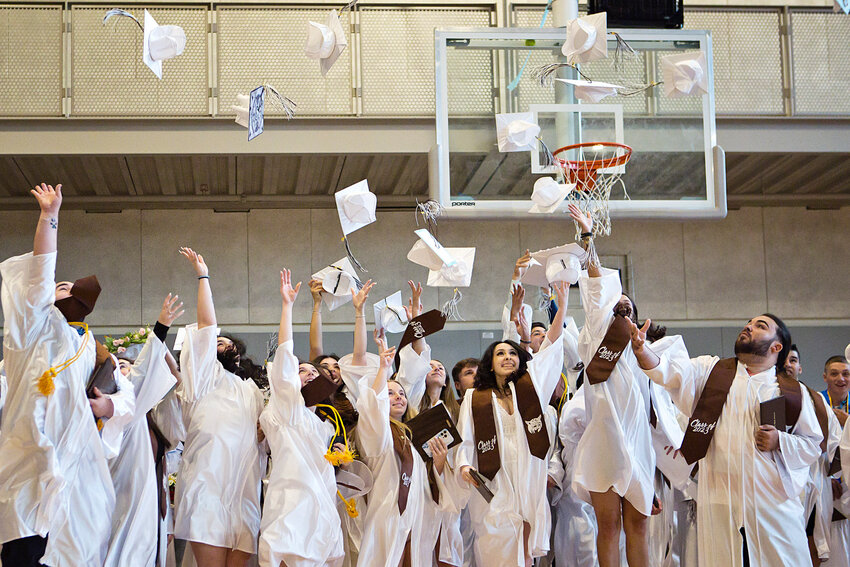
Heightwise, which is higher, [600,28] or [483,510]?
[600,28]

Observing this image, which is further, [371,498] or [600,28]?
[600,28]

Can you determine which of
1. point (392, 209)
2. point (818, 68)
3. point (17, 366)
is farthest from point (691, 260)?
point (17, 366)

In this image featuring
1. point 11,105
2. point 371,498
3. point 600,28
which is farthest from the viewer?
point 11,105

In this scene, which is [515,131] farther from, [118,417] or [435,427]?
[118,417]

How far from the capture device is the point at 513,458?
5309 millimetres

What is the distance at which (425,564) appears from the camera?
5289 mm

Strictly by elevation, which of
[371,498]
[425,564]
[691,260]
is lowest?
[425,564]

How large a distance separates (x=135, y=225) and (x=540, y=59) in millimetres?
5679

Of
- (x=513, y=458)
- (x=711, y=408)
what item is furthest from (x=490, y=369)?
(x=711, y=408)

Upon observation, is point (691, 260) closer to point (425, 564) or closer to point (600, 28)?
point (600, 28)

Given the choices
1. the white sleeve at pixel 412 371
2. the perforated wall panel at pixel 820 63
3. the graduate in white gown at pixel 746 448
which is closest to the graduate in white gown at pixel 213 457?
the white sleeve at pixel 412 371

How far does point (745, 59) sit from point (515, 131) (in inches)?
155

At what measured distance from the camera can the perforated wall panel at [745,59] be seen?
30.6 feet

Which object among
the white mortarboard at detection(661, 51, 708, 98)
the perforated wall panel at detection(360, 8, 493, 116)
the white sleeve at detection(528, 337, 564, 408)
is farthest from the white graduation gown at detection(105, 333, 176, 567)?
the perforated wall panel at detection(360, 8, 493, 116)
